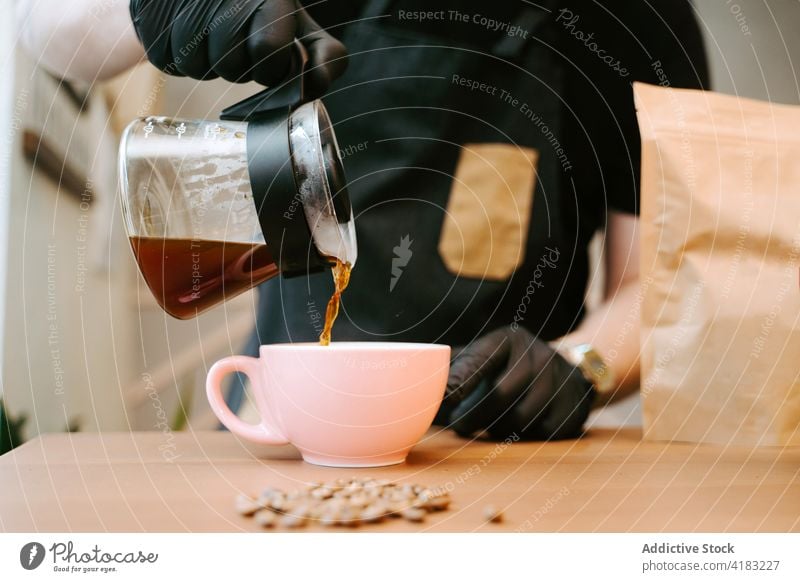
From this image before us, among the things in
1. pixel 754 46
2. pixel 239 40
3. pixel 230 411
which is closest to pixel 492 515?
pixel 230 411

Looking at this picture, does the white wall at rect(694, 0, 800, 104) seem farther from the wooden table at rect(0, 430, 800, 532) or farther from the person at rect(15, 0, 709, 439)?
the wooden table at rect(0, 430, 800, 532)

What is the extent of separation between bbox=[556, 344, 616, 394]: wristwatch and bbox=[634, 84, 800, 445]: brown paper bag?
8 centimetres

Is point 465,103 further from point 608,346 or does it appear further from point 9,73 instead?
point 9,73

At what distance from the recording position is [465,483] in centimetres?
32

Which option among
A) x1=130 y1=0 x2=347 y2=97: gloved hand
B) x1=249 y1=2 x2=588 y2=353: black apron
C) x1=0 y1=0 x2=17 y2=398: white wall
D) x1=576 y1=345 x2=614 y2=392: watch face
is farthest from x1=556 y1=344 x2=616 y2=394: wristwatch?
x1=0 y1=0 x2=17 y2=398: white wall

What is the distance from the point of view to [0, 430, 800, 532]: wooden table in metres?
0.29

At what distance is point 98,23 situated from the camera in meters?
0.50

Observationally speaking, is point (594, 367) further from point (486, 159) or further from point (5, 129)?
point (5, 129)

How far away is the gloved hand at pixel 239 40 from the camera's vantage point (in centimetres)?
37

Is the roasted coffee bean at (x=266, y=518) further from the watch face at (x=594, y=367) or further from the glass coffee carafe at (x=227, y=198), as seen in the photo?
the watch face at (x=594, y=367)

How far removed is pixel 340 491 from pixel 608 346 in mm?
343

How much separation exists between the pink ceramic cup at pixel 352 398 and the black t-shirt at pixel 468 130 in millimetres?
259

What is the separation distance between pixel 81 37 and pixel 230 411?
30cm
